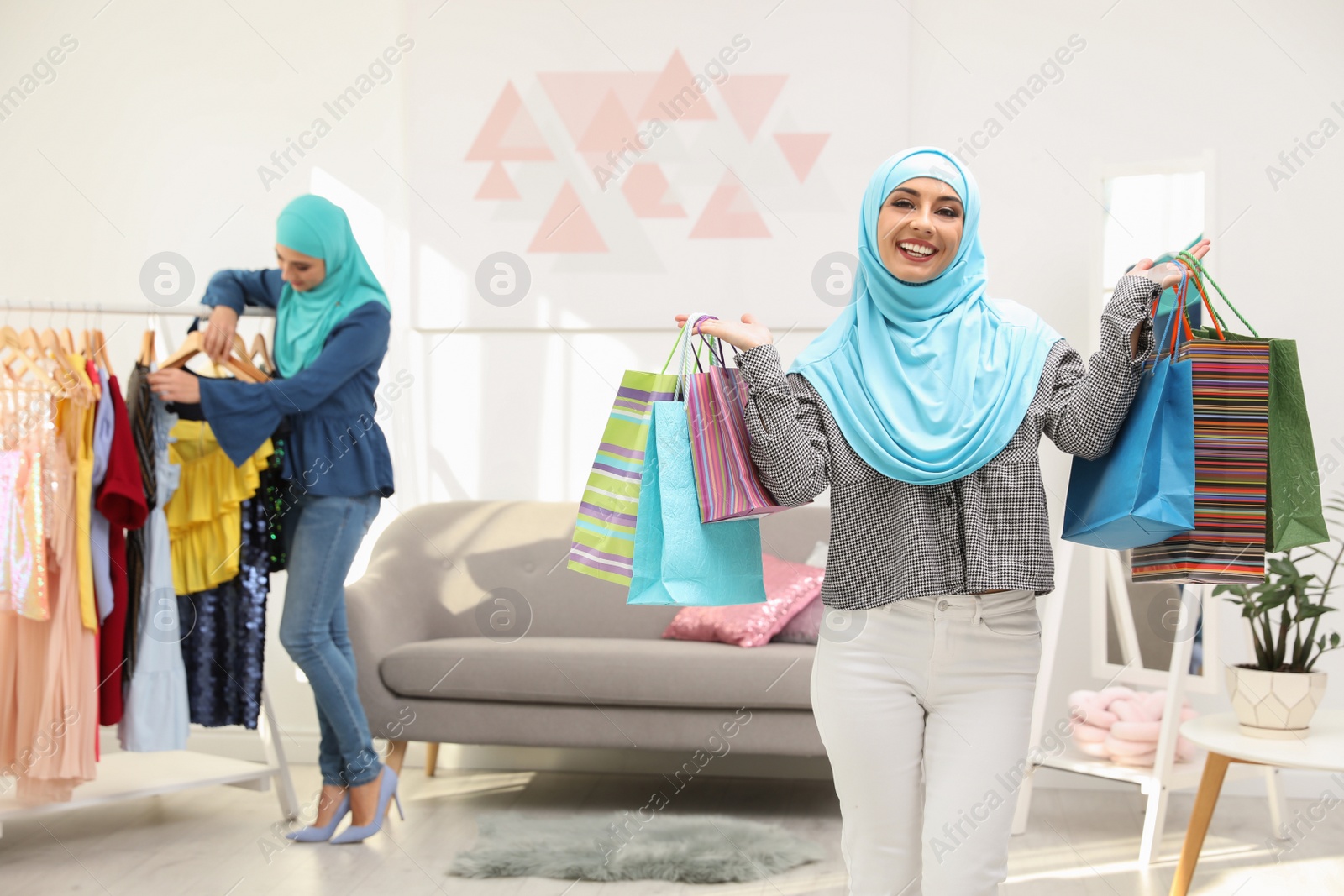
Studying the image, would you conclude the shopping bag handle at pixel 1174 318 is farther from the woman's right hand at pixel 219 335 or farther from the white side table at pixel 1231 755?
the woman's right hand at pixel 219 335

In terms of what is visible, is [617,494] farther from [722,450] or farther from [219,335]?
[219,335]

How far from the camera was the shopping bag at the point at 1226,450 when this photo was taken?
1619mm

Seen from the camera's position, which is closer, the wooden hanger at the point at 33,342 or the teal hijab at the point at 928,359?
the teal hijab at the point at 928,359

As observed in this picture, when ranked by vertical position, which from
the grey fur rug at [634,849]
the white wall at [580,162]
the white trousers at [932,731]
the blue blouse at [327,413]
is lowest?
the grey fur rug at [634,849]

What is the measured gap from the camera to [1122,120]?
12.1 feet

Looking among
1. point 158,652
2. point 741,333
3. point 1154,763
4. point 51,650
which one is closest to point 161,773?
point 158,652

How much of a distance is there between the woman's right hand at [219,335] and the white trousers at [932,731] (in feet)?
6.79

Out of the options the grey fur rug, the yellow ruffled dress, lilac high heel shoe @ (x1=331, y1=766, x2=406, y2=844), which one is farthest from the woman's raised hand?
lilac high heel shoe @ (x1=331, y1=766, x2=406, y2=844)

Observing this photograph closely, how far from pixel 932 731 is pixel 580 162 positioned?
285 centimetres

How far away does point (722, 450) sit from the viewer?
165 centimetres

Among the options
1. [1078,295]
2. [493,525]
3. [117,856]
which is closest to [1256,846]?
[1078,295]

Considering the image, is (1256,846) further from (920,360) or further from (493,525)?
(493,525)

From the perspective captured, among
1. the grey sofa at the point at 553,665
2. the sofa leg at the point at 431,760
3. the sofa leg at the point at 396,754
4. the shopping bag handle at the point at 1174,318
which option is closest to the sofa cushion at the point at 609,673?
the grey sofa at the point at 553,665

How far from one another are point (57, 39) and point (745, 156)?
2571mm
